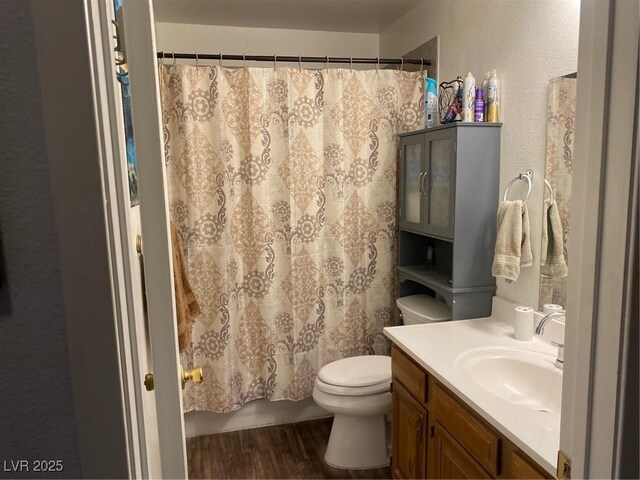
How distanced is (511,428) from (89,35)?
4.29ft

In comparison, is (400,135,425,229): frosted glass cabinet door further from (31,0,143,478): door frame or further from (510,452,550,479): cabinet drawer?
(31,0,143,478): door frame

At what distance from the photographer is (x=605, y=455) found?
2.42 ft

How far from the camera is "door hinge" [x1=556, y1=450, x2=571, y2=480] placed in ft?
2.73

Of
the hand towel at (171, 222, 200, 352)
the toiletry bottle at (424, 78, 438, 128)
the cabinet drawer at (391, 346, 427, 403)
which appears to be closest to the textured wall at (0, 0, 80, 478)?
the hand towel at (171, 222, 200, 352)

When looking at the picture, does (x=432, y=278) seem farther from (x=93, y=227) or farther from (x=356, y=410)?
(x=93, y=227)

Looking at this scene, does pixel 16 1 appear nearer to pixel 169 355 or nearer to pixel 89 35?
pixel 89 35

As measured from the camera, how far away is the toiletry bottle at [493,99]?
2.09m

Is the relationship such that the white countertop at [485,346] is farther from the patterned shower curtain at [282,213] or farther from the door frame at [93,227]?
the door frame at [93,227]

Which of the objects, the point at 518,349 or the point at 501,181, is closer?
the point at 518,349

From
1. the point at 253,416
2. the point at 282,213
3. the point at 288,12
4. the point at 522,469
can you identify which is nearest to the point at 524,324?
Result: the point at 522,469

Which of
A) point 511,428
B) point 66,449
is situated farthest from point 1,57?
point 511,428

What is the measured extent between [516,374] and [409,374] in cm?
40

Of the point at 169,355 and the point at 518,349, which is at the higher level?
the point at 169,355

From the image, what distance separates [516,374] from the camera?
5.69ft
